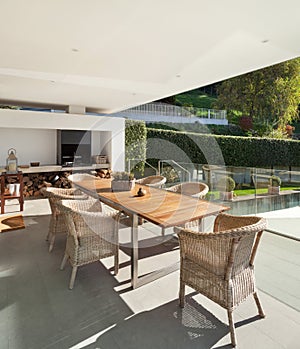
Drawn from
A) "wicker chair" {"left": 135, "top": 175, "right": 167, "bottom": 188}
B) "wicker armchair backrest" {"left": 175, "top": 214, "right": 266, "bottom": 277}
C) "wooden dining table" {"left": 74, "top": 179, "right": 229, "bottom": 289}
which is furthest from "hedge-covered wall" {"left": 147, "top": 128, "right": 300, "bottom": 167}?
"wicker armchair backrest" {"left": 175, "top": 214, "right": 266, "bottom": 277}

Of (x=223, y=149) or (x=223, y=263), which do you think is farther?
(x=223, y=149)

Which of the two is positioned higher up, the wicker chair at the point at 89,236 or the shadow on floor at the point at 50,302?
the wicker chair at the point at 89,236

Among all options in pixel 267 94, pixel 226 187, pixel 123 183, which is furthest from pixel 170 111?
pixel 123 183

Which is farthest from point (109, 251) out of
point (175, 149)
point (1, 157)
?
point (175, 149)

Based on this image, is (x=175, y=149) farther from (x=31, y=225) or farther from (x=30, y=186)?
(x=31, y=225)

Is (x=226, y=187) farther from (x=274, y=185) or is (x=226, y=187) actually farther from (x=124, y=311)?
(x=124, y=311)

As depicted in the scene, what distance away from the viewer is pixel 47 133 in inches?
281

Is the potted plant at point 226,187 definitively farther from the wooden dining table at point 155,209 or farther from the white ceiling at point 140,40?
the wooden dining table at point 155,209

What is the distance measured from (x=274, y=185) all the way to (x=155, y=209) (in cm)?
368

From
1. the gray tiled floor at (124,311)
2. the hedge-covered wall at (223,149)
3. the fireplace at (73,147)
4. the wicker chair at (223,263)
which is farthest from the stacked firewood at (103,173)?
the wicker chair at (223,263)

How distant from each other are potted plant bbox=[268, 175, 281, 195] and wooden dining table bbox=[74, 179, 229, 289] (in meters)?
2.89

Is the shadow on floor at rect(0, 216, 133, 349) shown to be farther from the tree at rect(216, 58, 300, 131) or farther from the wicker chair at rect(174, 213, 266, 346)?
the tree at rect(216, 58, 300, 131)

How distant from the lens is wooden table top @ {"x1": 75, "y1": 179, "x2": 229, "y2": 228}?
228 cm

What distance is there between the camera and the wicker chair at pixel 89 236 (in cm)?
242
